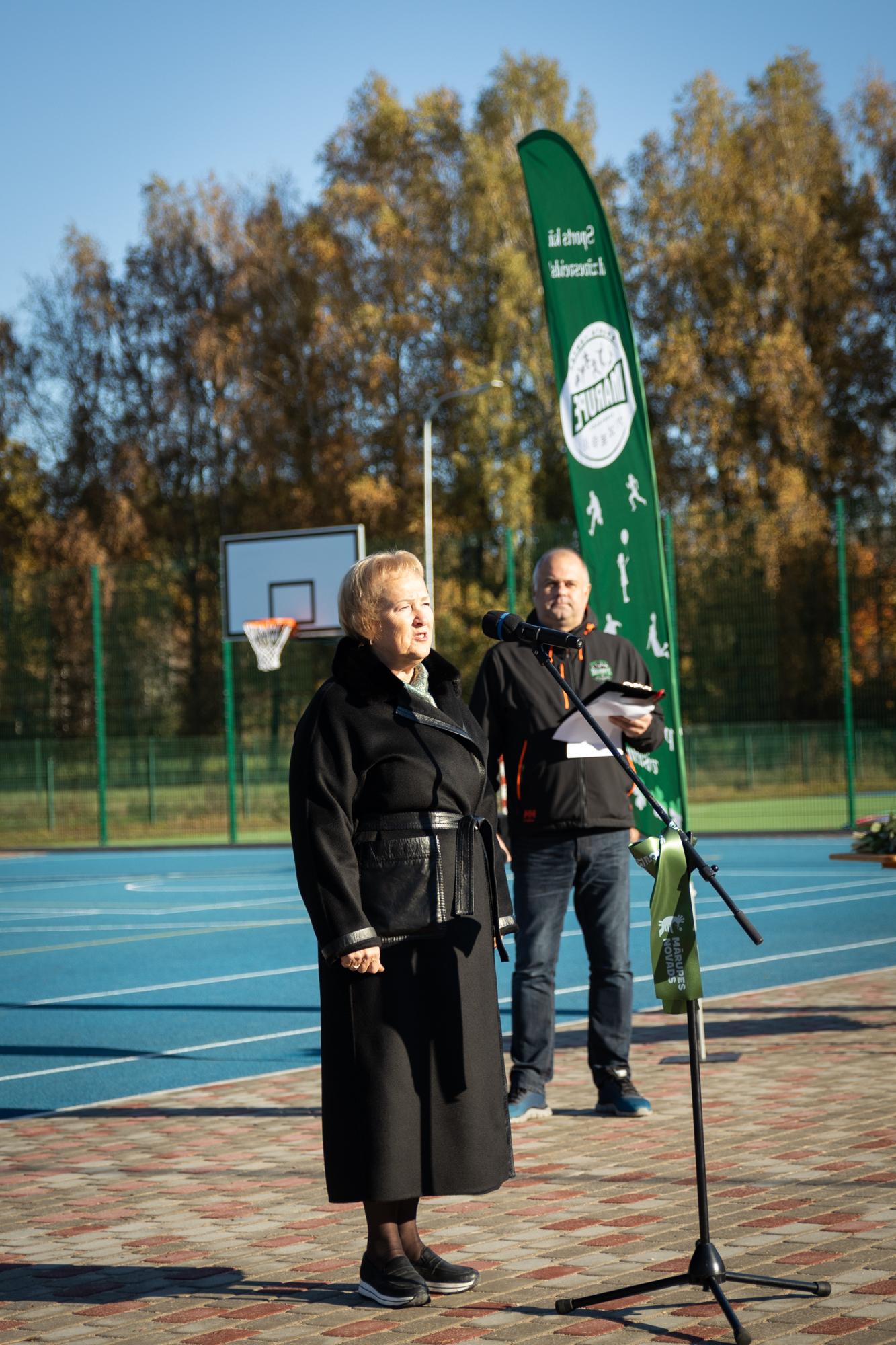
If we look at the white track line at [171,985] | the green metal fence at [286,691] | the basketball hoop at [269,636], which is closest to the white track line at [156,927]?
the white track line at [171,985]

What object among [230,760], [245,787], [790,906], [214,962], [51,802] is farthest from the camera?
[51,802]

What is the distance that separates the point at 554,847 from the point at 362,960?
2424 millimetres

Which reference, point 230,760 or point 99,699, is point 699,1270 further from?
point 99,699

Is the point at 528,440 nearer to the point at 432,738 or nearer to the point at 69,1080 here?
the point at 69,1080

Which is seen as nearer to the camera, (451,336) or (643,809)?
(643,809)

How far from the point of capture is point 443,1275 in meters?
4.20

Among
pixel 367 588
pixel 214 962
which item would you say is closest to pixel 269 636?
pixel 214 962

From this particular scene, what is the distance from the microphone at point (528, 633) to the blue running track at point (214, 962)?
398cm

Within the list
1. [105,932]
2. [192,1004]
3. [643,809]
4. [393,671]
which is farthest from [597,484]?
[105,932]

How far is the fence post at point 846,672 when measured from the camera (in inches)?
950

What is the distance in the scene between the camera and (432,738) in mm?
4250

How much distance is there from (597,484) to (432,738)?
11.8ft

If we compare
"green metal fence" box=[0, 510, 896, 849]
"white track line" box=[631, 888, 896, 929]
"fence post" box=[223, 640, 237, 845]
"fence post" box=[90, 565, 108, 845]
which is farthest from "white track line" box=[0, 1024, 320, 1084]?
"fence post" box=[90, 565, 108, 845]

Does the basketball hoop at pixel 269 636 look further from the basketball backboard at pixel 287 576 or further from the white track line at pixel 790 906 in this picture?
the white track line at pixel 790 906
